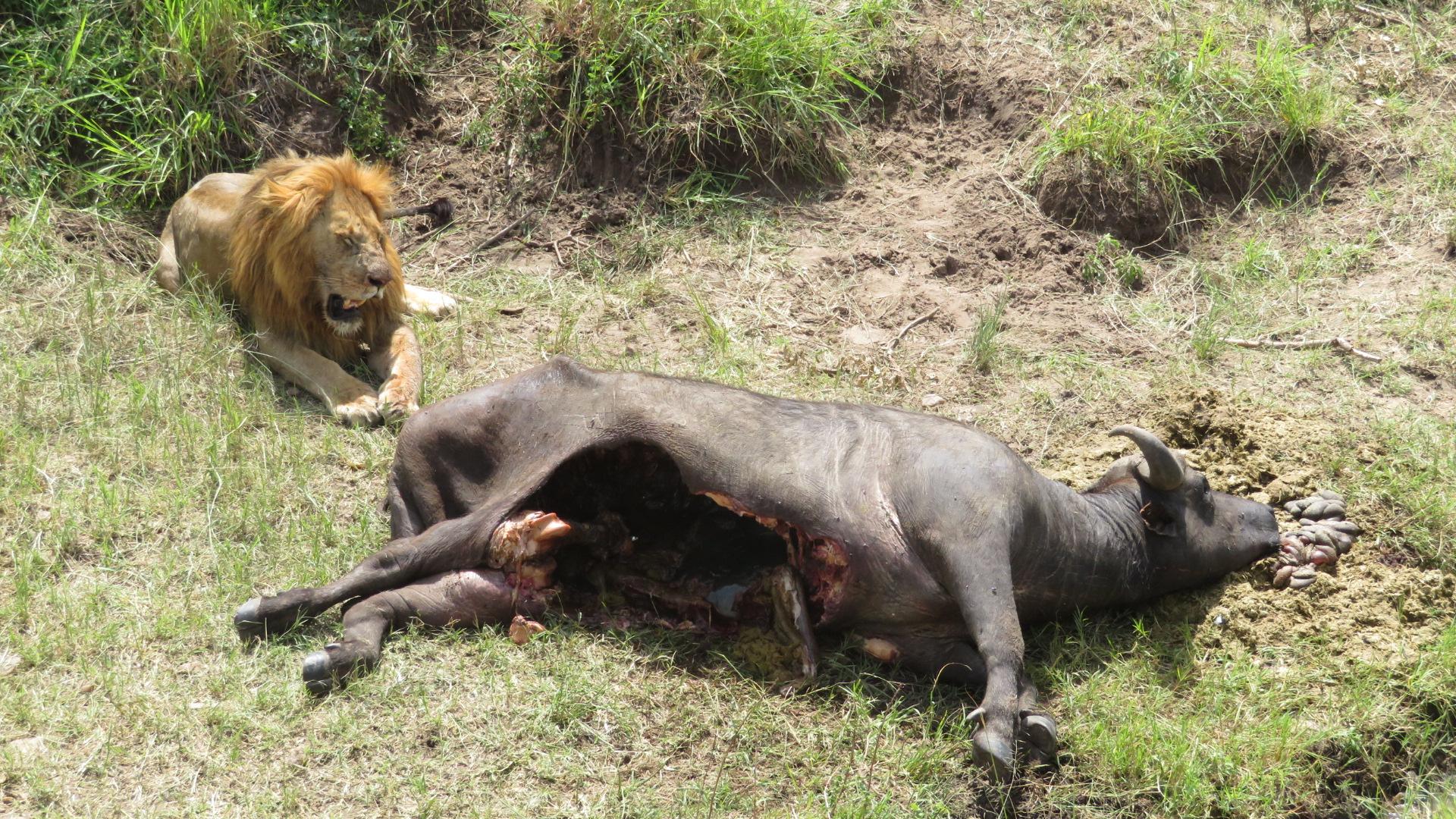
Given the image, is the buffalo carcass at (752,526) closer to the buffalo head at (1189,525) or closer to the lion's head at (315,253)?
the buffalo head at (1189,525)

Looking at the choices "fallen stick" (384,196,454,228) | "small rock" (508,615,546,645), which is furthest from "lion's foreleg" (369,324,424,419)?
"small rock" (508,615,546,645)

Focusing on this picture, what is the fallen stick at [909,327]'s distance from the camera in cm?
667

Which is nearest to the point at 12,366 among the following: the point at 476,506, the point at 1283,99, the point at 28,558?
the point at 28,558

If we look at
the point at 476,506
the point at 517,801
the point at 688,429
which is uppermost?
the point at 688,429

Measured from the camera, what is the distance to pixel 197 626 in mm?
4680

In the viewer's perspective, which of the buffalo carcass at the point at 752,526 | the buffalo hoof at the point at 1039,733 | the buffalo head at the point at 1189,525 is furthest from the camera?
the buffalo head at the point at 1189,525

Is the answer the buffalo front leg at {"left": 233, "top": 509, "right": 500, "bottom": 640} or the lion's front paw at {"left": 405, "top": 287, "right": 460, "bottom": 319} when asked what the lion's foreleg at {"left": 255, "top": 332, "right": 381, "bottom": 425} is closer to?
the lion's front paw at {"left": 405, "top": 287, "right": 460, "bottom": 319}

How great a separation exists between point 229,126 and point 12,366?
2.07 metres

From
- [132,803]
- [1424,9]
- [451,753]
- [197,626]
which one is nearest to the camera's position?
[132,803]

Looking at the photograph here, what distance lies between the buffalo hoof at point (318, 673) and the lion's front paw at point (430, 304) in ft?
9.16

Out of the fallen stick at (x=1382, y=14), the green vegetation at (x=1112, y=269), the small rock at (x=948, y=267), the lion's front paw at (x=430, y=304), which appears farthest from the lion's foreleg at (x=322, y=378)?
the fallen stick at (x=1382, y=14)

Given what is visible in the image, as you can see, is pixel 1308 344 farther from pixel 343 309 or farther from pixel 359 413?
pixel 343 309

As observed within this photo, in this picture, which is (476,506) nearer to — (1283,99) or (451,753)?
(451,753)

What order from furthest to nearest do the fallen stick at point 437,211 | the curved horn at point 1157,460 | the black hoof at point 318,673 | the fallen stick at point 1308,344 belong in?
the fallen stick at point 437,211 < the fallen stick at point 1308,344 < the curved horn at point 1157,460 < the black hoof at point 318,673
